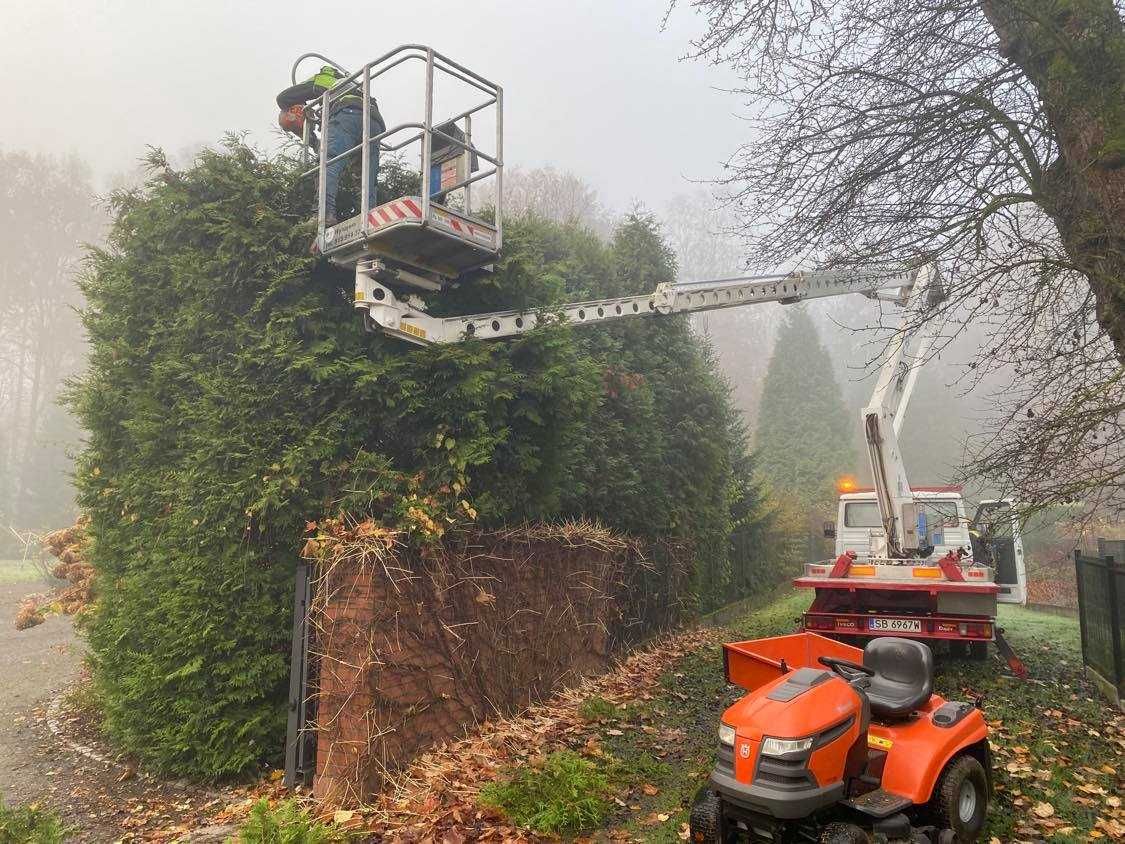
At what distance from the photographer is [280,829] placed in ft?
14.1

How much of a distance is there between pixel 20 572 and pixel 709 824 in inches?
1100

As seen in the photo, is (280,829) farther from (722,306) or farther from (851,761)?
(722,306)

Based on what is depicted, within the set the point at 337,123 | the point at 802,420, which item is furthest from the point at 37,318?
the point at 337,123

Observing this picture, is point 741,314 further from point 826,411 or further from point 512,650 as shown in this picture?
point 512,650

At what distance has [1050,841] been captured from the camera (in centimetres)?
442

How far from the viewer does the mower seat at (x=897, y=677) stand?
4.20 m

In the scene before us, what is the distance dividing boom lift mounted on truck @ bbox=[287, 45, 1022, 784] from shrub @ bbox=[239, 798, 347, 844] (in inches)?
52.7

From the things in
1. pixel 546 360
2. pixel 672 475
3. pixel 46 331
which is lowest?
pixel 672 475

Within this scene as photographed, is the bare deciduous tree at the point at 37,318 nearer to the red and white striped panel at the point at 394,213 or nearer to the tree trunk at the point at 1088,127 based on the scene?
the red and white striped panel at the point at 394,213

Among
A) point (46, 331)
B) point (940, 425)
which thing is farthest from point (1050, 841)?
point (46, 331)

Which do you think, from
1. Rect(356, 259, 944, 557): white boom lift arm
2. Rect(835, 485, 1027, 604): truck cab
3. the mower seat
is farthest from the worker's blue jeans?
Rect(835, 485, 1027, 604): truck cab

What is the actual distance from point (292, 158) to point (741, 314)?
45735 mm

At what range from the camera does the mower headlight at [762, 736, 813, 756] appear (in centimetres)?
352

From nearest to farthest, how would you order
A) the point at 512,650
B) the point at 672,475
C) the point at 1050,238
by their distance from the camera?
the point at 1050,238
the point at 512,650
the point at 672,475
